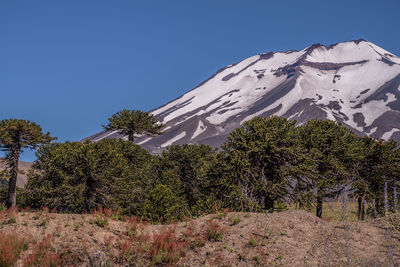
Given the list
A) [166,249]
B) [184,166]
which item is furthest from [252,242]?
[184,166]

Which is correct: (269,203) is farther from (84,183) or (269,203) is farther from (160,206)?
(84,183)

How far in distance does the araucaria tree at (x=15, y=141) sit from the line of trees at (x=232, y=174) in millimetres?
154

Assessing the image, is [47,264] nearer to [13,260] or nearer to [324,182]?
[13,260]

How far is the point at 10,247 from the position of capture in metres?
8.95

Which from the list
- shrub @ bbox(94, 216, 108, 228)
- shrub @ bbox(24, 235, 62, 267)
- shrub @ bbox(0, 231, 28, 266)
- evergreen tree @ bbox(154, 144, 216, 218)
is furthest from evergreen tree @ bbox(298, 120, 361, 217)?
shrub @ bbox(0, 231, 28, 266)

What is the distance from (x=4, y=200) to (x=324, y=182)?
35.1m

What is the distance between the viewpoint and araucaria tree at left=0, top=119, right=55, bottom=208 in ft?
104

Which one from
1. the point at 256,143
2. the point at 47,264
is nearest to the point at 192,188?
the point at 256,143

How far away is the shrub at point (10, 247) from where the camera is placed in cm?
861

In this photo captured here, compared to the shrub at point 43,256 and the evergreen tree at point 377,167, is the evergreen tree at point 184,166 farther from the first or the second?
the shrub at point 43,256

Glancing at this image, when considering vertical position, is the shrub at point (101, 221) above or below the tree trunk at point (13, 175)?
below

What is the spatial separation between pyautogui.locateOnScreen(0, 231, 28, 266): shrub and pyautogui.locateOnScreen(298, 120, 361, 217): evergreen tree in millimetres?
19223

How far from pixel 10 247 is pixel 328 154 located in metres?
23.4

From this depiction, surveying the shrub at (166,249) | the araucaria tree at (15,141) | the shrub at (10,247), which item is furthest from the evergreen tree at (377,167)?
the araucaria tree at (15,141)
